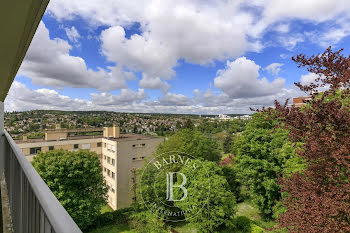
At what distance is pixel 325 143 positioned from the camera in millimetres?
2861

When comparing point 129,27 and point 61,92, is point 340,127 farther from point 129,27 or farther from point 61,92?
point 61,92

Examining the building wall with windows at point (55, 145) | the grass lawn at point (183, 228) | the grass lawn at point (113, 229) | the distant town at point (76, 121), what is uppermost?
the distant town at point (76, 121)

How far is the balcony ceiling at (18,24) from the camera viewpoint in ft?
1.61

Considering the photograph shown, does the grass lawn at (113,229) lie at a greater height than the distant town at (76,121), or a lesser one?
lesser

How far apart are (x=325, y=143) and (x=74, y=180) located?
40.8 ft

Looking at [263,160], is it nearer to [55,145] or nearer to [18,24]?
[18,24]

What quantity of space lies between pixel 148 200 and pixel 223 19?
1117 cm

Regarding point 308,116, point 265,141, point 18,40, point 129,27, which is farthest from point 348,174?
point 129,27

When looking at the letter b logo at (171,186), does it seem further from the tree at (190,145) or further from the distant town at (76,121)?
the distant town at (76,121)

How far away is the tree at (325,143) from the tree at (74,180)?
1133cm

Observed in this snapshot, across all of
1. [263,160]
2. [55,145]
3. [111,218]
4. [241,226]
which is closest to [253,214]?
[241,226]

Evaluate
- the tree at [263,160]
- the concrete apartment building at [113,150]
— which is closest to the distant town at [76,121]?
the concrete apartment building at [113,150]

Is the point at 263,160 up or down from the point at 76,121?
down

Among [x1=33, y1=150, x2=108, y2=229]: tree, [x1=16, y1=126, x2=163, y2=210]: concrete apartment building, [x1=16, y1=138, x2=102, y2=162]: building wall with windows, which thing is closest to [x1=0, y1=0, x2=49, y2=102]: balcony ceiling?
[x1=33, y1=150, x2=108, y2=229]: tree
